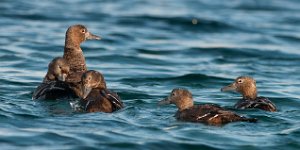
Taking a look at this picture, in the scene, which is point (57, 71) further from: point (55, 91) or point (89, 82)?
point (89, 82)

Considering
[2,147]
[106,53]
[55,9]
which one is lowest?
[2,147]

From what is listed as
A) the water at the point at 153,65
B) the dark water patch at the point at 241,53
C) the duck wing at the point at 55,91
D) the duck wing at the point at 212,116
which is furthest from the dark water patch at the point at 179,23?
the duck wing at the point at 212,116

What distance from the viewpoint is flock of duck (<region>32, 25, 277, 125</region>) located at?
538 inches

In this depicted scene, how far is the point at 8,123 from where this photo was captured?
13.7m

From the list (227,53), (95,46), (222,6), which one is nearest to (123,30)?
(95,46)

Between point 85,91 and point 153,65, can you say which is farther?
point 153,65

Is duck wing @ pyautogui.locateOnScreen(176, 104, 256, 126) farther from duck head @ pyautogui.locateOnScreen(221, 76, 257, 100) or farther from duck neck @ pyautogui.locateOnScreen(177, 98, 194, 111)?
duck head @ pyautogui.locateOnScreen(221, 76, 257, 100)

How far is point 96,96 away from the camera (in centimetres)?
1454

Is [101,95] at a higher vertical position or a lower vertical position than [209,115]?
higher

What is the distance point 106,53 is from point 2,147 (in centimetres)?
1218

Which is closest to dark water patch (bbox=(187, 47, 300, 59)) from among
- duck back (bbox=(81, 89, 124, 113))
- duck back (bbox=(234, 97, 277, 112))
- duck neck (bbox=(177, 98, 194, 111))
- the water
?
the water

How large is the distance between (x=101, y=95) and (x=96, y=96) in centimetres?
8

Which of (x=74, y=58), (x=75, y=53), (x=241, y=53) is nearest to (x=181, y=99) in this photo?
(x=74, y=58)

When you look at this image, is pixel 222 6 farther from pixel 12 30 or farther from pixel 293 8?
pixel 12 30
